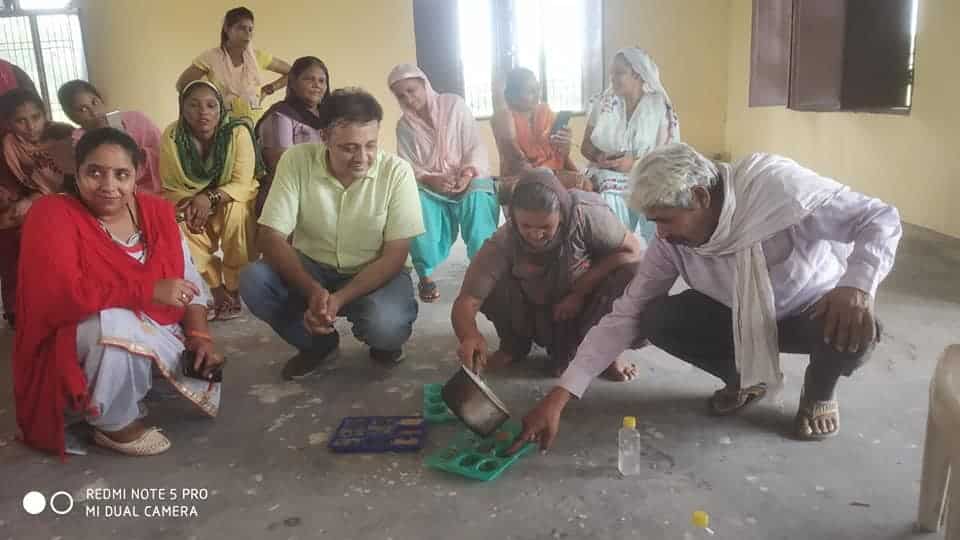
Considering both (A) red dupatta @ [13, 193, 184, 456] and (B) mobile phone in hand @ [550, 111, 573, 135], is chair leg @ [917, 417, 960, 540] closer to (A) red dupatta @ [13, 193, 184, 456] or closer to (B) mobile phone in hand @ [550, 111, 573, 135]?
(A) red dupatta @ [13, 193, 184, 456]

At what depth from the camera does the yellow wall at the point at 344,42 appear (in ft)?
24.4

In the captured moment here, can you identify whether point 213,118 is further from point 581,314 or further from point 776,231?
point 776,231

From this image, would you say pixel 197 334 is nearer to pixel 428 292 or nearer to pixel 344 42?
pixel 428 292

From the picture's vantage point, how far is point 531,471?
206 centimetres

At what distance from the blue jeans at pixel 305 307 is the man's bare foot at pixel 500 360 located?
0.35 m

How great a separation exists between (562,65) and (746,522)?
698cm

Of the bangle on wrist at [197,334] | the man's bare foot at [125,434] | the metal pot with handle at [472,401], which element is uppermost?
the bangle on wrist at [197,334]

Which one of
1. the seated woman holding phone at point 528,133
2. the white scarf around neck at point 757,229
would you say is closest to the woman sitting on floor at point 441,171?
the seated woman holding phone at point 528,133

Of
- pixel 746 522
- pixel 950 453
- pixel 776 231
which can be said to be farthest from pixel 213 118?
pixel 950 453

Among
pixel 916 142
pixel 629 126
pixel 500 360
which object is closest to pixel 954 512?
pixel 500 360

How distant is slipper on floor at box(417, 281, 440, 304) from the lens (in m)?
3.82

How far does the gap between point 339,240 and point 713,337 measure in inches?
56.1

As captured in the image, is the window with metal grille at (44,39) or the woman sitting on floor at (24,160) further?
the window with metal grille at (44,39)

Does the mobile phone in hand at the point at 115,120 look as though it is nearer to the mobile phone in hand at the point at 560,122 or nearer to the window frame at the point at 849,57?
the mobile phone in hand at the point at 560,122
